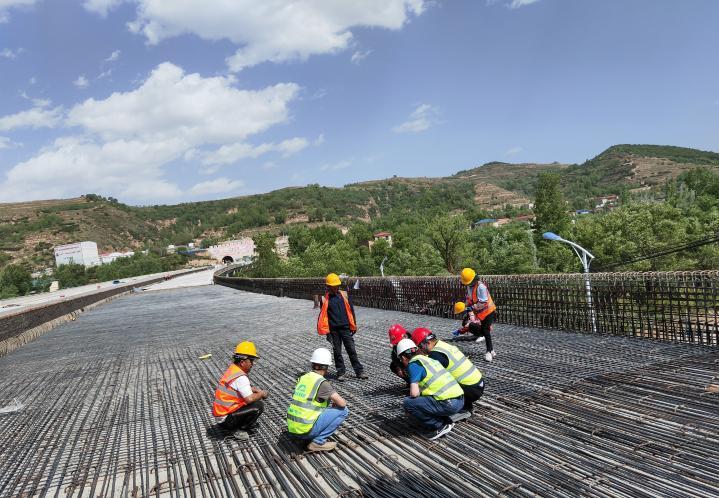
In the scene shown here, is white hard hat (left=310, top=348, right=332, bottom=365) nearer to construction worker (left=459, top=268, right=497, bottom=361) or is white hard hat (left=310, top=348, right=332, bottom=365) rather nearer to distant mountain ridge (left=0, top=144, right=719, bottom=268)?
construction worker (left=459, top=268, right=497, bottom=361)

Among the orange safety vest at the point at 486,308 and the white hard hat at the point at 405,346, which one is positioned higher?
the white hard hat at the point at 405,346

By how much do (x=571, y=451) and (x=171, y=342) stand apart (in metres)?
10.2

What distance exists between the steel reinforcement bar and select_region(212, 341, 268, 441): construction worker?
628cm

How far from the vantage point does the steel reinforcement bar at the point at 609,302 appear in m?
7.15

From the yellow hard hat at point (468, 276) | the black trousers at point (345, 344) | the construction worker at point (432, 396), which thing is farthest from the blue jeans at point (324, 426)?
the yellow hard hat at point (468, 276)

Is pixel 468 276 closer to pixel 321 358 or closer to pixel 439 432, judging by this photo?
pixel 439 432

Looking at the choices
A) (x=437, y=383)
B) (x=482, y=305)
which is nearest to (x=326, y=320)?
(x=482, y=305)

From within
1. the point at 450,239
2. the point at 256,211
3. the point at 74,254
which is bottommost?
the point at 450,239

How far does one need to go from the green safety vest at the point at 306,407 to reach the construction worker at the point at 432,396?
83cm

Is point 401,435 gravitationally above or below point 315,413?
below

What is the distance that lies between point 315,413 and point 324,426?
152 mm

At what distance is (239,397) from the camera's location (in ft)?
15.5

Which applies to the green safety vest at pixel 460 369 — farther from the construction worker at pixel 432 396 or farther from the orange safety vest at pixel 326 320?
the orange safety vest at pixel 326 320

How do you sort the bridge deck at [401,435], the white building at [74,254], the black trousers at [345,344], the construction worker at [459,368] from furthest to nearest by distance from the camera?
the white building at [74,254] → the black trousers at [345,344] → the construction worker at [459,368] → the bridge deck at [401,435]
